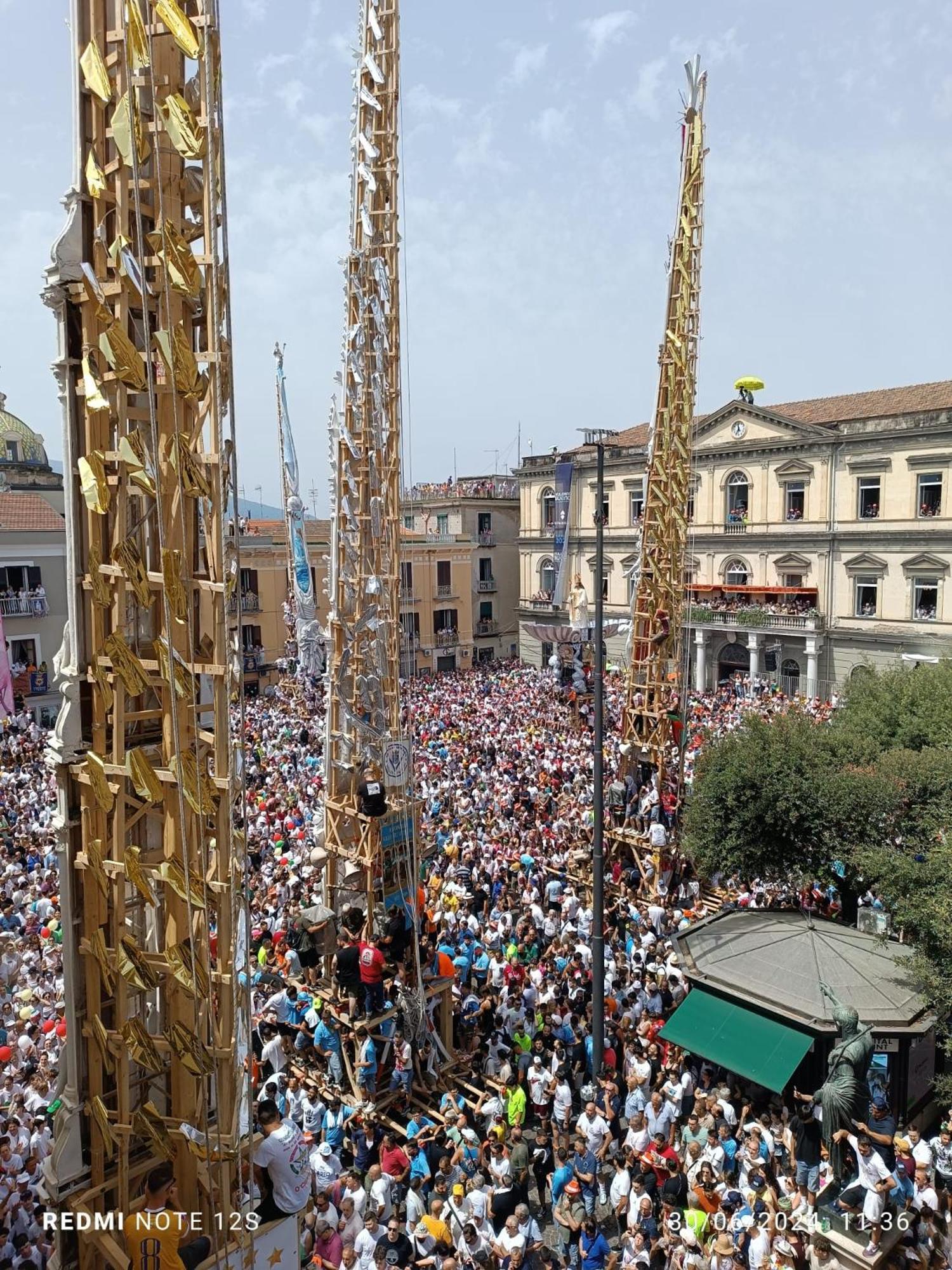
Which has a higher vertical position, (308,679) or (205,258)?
(205,258)

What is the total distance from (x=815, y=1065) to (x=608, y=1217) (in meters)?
3.46

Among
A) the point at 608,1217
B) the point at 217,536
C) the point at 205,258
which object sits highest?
the point at 205,258

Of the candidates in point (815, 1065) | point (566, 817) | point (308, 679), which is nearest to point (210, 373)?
point (815, 1065)

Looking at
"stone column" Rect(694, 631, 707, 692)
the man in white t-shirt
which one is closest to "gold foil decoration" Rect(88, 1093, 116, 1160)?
the man in white t-shirt

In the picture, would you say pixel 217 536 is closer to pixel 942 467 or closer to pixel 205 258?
pixel 205 258

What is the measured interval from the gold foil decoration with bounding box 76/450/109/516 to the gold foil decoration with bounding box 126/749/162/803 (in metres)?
1.31

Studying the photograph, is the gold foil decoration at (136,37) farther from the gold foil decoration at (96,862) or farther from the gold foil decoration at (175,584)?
the gold foil decoration at (96,862)

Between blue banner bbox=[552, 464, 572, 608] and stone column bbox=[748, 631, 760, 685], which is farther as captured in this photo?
stone column bbox=[748, 631, 760, 685]

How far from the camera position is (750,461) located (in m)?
40.0

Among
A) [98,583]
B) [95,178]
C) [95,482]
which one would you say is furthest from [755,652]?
[95,178]

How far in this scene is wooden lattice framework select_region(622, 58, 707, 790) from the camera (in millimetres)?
17234

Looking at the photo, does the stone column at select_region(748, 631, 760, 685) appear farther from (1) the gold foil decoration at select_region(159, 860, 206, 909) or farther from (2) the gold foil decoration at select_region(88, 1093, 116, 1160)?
(2) the gold foil decoration at select_region(88, 1093, 116, 1160)

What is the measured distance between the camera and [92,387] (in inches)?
170

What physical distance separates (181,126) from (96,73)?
54 centimetres
